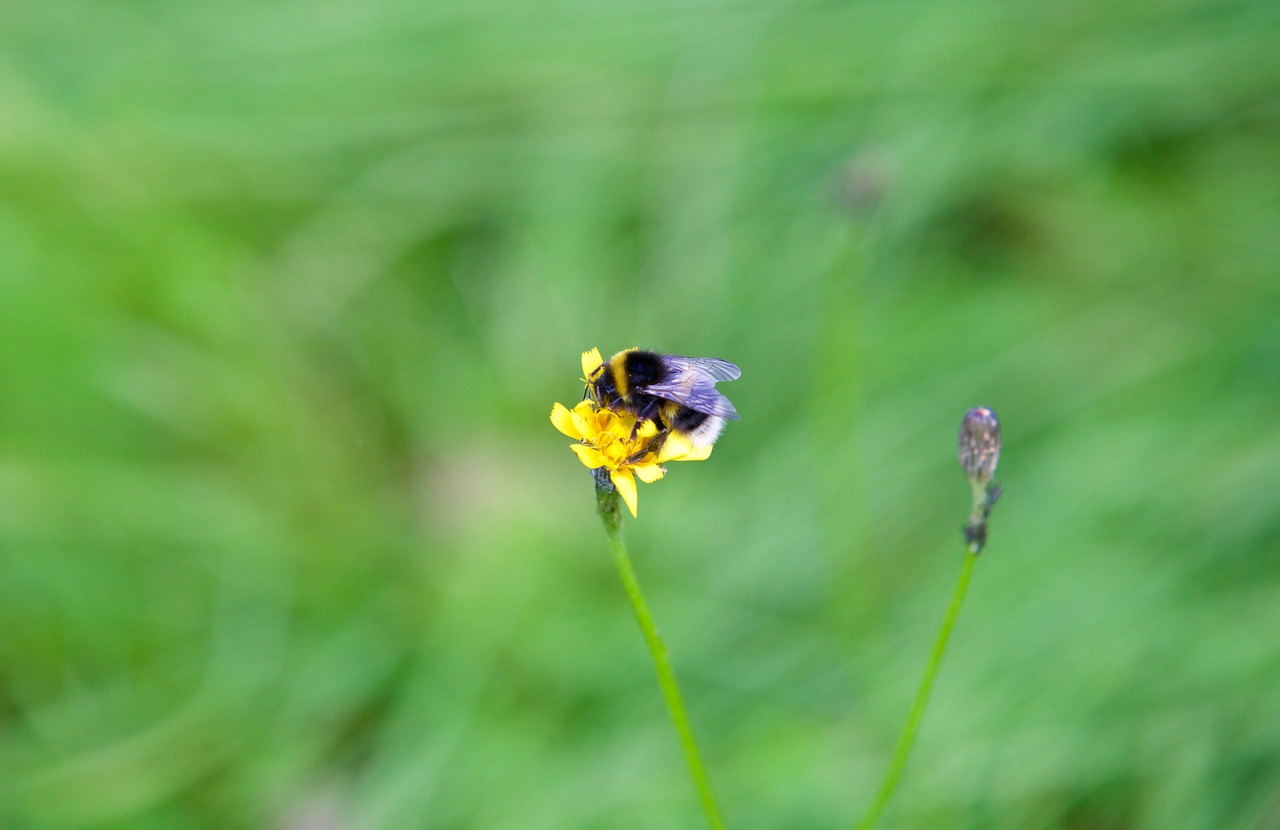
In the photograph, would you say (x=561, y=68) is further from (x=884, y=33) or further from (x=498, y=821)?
(x=498, y=821)

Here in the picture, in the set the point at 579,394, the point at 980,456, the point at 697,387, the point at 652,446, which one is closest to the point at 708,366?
the point at 697,387

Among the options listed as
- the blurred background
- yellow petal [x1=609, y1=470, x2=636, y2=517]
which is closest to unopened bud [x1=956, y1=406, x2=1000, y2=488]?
yellow petal [x1=609, y1=470, x2=636, y2=517]

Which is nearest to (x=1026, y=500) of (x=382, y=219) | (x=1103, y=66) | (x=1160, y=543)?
(x=1160, y=543)

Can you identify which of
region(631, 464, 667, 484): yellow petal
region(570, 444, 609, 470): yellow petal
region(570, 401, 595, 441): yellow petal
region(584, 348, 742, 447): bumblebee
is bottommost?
region(631, 464, 667, 484): yellow petal

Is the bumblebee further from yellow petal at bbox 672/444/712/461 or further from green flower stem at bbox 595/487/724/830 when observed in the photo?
green flower stem at bbox 595/487/724/830

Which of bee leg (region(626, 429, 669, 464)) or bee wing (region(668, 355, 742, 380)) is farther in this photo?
bee wing (region(668, 355, 742, 380))

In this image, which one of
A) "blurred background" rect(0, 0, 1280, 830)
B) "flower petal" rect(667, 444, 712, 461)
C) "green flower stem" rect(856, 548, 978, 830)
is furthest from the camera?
"blurred background" rect(0, 0, 1280, 830)
